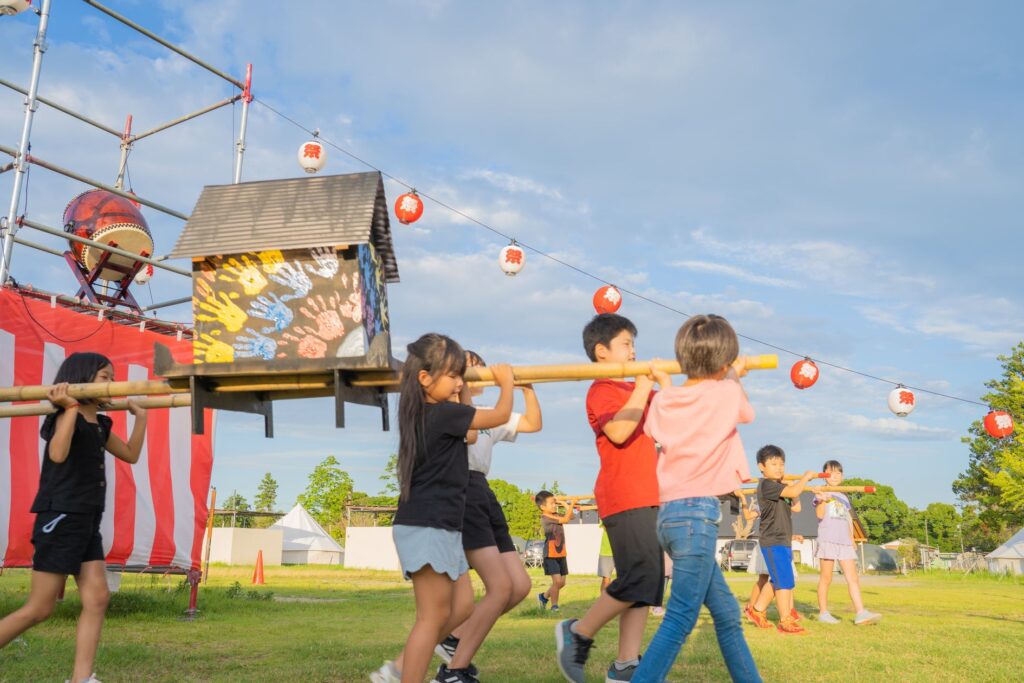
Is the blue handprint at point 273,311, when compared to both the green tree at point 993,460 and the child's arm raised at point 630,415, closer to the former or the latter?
the child's arm raised at point 630,415

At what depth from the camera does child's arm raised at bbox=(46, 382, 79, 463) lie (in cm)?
476

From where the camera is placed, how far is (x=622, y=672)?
4.57 m

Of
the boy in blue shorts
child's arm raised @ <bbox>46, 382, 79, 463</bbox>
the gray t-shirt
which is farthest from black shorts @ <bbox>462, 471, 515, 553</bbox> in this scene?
the boy in blue shorts

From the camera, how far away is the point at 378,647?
21.9 ft

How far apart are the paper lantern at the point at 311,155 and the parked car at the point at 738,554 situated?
36.0 m

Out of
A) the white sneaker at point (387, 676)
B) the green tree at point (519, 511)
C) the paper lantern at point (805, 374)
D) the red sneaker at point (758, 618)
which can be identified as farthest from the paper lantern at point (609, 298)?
the green tree at point (519, 511)

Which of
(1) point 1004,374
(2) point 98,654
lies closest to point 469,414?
(2) point 98,654

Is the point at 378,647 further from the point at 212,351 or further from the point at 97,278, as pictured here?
the point at 97,278

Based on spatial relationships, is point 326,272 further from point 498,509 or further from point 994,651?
point 994,651

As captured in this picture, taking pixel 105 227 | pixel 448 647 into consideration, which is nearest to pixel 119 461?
pixel 105 227

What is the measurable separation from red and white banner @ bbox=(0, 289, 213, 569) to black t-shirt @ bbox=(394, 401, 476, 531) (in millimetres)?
6056

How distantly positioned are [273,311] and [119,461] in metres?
7.54

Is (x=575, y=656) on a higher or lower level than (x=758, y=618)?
higher

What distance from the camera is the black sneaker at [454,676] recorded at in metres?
4.48
